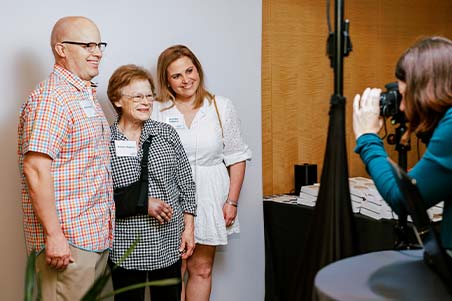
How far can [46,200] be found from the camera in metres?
2.21

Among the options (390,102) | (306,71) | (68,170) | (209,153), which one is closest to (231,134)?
(209,153)

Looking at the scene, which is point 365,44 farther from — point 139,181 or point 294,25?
point 139,181

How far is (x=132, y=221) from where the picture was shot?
107 inches

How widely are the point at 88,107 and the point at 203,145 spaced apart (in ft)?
2.80

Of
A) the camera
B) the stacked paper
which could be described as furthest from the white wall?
the camera

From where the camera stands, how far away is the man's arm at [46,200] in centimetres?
220

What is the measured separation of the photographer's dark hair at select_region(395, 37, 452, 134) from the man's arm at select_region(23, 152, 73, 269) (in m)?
1.29

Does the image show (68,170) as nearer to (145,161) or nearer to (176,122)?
(145,161)

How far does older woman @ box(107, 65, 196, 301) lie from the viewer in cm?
271

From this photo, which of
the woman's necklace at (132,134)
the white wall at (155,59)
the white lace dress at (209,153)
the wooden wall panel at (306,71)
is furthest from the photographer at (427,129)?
the wooden wall panel at (306,71)

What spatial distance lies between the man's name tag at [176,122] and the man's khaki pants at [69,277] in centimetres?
92

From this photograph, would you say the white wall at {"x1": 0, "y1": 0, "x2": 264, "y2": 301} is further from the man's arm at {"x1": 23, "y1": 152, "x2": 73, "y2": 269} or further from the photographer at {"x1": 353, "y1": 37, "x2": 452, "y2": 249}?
the photographer at {"x1": 353, "y1": 37, "x2": 452, "y2": 249}

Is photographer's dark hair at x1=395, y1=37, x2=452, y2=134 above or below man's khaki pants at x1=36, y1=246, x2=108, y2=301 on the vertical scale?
above

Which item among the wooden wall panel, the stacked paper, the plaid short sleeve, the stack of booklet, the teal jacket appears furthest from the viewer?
the wooden wall panel
